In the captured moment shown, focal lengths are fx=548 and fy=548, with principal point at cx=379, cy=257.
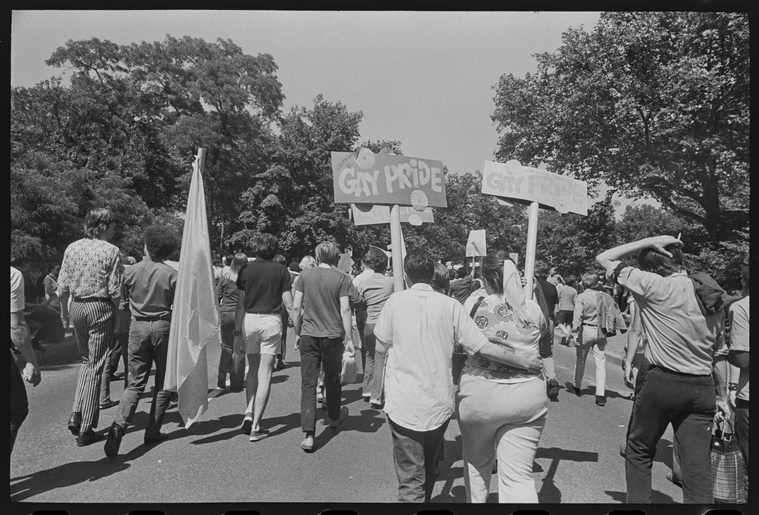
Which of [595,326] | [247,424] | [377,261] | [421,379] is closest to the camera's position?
[421,379]

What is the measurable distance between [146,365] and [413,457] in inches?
113

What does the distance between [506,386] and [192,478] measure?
8.64 ft

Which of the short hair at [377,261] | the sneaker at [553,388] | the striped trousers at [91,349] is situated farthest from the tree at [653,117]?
the striped trousers at [91,349]

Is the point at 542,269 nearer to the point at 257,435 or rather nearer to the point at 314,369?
the point at 314,369

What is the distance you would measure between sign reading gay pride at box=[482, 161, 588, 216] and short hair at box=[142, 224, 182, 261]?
302cm

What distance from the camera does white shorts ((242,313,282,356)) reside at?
5.41 meters

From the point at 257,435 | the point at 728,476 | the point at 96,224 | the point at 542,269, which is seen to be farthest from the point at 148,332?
the point at 542,269

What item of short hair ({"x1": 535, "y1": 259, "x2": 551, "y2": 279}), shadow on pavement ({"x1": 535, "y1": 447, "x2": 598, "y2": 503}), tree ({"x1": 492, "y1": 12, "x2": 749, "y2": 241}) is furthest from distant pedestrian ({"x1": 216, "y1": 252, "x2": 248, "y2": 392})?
tree ({"x1": 492, "y1": 12, "x2": 749, "y2": 241})

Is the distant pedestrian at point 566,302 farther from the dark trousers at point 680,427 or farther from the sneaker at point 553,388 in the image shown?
the dark trousers at point 680,427

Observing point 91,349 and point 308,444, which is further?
point 308,444

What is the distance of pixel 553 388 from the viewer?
283 inches

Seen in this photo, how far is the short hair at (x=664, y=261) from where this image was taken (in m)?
3.64

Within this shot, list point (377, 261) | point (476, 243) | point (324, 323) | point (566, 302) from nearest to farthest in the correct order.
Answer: point (324, 323) → point (377, 261) → point (566, 302) → point (476, 243)
